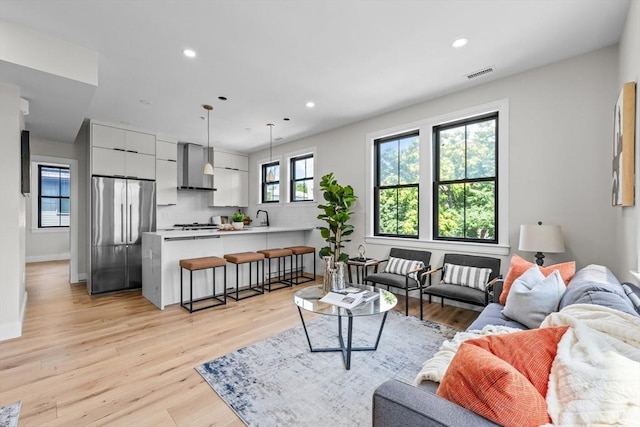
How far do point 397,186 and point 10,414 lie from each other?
4475 millimetres

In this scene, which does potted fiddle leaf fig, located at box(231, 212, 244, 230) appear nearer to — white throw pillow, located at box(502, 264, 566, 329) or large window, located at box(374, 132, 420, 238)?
large window, located at box(374, 132, 420, 238)

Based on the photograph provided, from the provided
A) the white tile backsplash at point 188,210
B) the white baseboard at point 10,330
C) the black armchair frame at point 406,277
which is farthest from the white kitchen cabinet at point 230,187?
the black armchair frame at point 406,277

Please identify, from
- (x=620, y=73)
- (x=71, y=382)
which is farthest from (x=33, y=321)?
(x=620, y=73)

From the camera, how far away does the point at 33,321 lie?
333 centimetres

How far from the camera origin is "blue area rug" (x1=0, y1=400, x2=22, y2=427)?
1.75 metres

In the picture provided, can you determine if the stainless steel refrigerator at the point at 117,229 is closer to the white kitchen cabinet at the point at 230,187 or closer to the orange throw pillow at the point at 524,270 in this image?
the white kitchen cabinet at the point at 230,187

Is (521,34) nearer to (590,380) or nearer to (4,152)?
(590,380)

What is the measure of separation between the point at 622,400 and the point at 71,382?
312 cm

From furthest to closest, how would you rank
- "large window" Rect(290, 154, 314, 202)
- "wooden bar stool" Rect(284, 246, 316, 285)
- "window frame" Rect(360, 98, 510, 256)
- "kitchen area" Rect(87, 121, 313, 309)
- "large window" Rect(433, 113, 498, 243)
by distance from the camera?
1. "large window" Rect(290, 154, 314, 202)
2. "wooden bar stool" Rect(284, 246, 316, 285)
3. "kitchen area" Rect(87, 121, 313, 309)
4. "large window" Rect(433, 113, 498, 243)
5. "window frame" Rect(360, 98, 510, 256)

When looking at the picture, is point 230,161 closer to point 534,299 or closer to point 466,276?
point 466,276

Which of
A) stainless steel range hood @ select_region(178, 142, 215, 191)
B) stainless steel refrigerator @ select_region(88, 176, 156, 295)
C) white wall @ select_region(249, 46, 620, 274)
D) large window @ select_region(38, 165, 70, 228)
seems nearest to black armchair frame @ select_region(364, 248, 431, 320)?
white wall @ select_region(249, 46, 620, 274)

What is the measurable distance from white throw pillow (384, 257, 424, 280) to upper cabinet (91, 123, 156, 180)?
Result: 4.54 metres

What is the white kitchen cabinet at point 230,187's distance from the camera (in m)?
6.69

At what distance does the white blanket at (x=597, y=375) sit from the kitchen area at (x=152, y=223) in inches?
153
